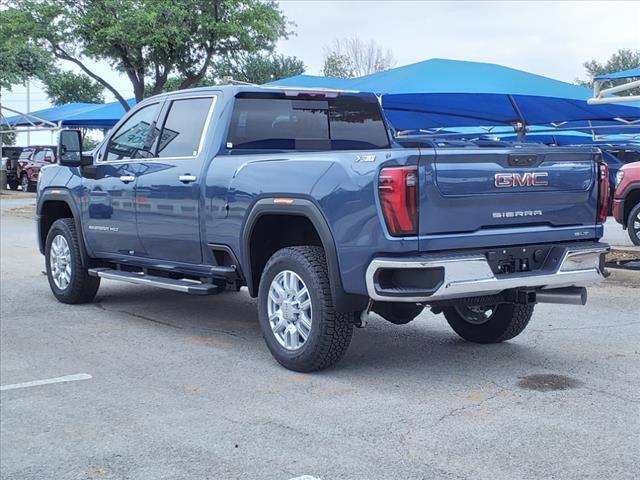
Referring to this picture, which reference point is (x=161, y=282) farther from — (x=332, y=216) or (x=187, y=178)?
(x=332, y=216)

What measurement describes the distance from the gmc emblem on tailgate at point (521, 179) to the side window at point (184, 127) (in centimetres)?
266

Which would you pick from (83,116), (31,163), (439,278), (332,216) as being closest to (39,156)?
(31,163)

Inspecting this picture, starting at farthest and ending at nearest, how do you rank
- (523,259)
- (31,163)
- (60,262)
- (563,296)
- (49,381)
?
(31,163) → (60,262) → (563,296) → (49,381) → (523,259)

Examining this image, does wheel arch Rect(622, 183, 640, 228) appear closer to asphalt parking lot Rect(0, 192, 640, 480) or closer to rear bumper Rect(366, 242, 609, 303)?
asphalt parking lot Rect(0, 192, 640, 480)

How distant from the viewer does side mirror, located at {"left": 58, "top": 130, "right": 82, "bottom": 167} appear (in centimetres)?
829

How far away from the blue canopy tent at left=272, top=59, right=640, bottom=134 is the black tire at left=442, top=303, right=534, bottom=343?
4539 mm

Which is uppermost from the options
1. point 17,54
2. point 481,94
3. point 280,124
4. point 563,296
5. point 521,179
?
point 17,54

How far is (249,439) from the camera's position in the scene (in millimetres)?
4660

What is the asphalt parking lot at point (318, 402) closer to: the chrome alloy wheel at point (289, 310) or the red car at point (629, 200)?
the chrome alloy wheel at point (289, 310)

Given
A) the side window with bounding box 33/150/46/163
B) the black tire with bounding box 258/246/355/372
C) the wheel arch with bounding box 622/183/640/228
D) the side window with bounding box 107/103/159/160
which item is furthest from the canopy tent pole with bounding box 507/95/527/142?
the side window with bounding box 33/150/46/163

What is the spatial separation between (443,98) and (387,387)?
22.0 ft

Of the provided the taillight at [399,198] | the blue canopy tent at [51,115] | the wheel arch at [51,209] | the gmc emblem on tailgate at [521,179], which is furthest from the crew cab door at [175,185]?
the blue canopy tent at [51,115]

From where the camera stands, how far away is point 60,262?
895 centimetres

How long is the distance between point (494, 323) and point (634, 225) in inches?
287
